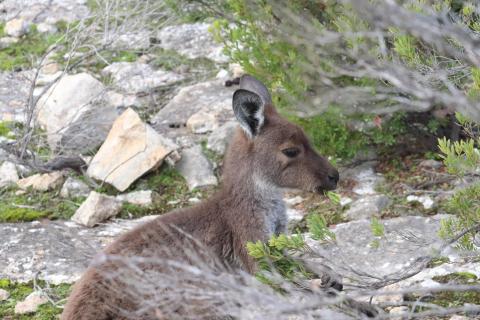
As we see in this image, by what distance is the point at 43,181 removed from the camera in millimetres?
8242

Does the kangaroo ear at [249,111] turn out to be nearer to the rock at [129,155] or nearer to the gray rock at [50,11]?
the rock at [129,155]

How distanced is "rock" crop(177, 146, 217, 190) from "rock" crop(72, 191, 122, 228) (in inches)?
33.2

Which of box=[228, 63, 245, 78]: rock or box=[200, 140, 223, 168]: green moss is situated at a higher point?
box=[228, 63, 245, 78]: rock

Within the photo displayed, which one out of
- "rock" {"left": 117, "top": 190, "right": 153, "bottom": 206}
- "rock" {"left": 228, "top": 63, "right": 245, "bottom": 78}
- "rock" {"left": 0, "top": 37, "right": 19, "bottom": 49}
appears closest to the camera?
"rock" {"left": 117, "top": 190, "right": 153, "bottom": 206}

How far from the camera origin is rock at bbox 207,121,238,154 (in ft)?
28.1

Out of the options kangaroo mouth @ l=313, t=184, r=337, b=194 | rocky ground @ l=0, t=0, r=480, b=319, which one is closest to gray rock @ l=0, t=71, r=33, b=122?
rocky ground @ l=0, t=0, r=480, b=319

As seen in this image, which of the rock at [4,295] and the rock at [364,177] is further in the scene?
the rock at [364,177]

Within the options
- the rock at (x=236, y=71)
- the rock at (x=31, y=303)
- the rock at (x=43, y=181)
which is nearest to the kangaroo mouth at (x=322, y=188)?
the rock at (x=31, y=303)

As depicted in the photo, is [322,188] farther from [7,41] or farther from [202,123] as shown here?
[7,41]

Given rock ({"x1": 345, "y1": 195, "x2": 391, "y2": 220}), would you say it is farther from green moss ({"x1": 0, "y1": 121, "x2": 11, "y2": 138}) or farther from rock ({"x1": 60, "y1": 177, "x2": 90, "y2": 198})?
green moss ({"x1": 0, "y1": 121, "x2": 11, "y2": 138})

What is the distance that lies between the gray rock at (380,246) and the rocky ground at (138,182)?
0.01 metres

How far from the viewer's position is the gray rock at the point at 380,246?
652cm

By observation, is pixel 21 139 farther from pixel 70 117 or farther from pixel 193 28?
pixel 193 28

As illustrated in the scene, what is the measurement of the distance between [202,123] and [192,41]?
2.29 meters
